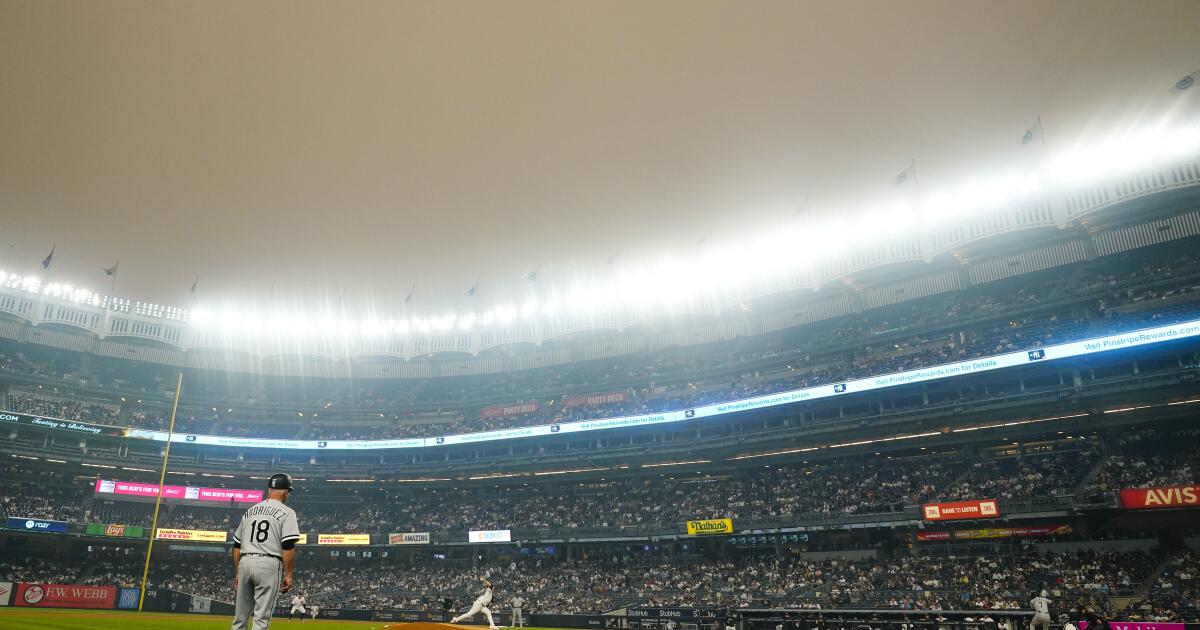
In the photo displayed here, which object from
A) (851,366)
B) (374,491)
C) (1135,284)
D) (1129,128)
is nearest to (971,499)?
(851,366)

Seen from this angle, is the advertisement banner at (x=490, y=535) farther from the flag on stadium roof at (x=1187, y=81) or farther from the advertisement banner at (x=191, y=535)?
the flag on stadium roof at (x=1187, y=81)

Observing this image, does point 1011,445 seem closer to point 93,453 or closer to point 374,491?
point 374,491

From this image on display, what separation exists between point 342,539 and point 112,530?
14.7 metres

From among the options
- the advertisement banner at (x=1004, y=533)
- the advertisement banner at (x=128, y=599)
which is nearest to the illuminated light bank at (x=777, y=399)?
the advertisement banner at (x=1004, y=533)

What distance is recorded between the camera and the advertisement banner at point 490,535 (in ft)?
150

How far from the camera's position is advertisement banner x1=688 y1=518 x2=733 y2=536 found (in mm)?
39531

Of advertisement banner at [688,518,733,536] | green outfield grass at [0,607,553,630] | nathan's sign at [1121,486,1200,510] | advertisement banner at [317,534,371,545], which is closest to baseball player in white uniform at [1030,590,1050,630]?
nathan's sign at [1121,486,1200,510]

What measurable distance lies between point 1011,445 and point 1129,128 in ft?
60.0

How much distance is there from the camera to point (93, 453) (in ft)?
156

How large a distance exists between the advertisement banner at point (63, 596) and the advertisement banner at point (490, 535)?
21612 mm

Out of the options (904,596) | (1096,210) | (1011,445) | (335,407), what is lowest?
(904,596)

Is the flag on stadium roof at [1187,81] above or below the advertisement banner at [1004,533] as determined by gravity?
above

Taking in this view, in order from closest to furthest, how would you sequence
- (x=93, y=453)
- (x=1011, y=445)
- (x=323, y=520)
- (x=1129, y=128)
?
(x=1129, y=128) → (x=1011, y=445) → (x=93, y=453) → (x=323, y=520)

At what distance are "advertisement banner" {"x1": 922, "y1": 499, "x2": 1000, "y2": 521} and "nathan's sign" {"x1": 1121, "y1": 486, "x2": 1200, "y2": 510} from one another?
521cm
